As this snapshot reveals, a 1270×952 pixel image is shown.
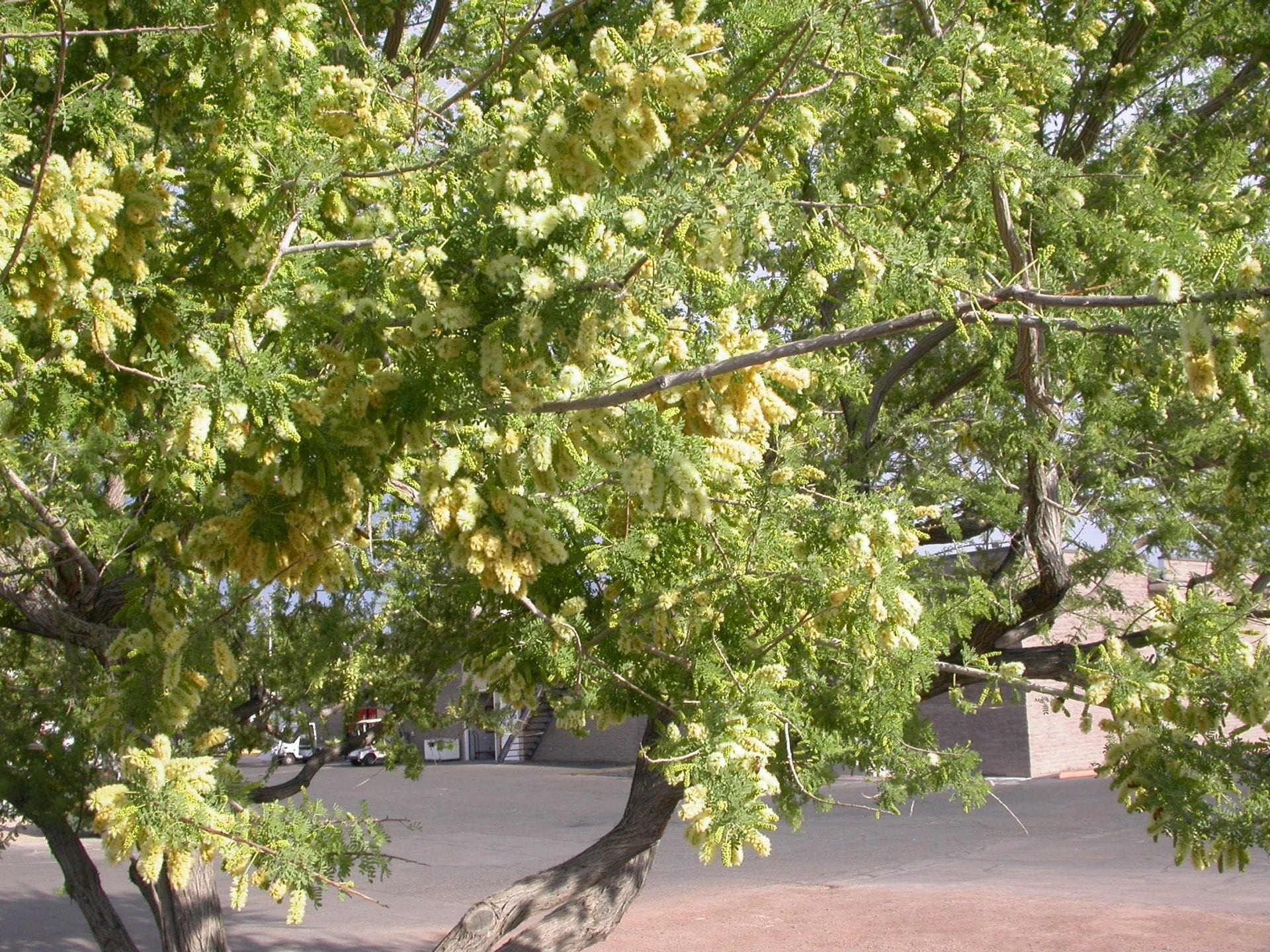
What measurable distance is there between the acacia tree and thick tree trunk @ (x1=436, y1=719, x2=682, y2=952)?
31 mm

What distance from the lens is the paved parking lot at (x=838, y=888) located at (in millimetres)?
10711

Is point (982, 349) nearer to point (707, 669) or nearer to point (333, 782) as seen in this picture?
point (707, 669)

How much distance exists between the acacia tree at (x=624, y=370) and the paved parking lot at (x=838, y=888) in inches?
102

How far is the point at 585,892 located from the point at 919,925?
19.1ft

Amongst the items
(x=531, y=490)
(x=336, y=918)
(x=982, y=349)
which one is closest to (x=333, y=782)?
(x=336, y=918)

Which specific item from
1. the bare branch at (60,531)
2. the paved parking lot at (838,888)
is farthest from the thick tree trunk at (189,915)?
the bare branch at (60,531)

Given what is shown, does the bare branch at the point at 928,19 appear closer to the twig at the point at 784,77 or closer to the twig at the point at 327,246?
the twig at the point at 784,77

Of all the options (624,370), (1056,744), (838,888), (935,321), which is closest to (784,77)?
(624,370)

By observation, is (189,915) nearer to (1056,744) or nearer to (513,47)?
(513,47)

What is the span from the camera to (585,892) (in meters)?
6.33

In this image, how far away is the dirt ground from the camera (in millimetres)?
9836

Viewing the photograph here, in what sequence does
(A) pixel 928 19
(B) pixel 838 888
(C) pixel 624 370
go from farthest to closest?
(B) pixel 838 888 → (A) pixel 928 19 → (C) pixel 624 370

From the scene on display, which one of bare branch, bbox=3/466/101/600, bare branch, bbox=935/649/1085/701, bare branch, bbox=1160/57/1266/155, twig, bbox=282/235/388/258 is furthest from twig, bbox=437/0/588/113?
bare branch, bbox=1160/57/1266/155

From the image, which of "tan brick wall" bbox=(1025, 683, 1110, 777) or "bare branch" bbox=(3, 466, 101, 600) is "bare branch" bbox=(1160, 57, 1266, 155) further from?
"tan brick wall" bbox=(1025, 683, 1110, 777)
